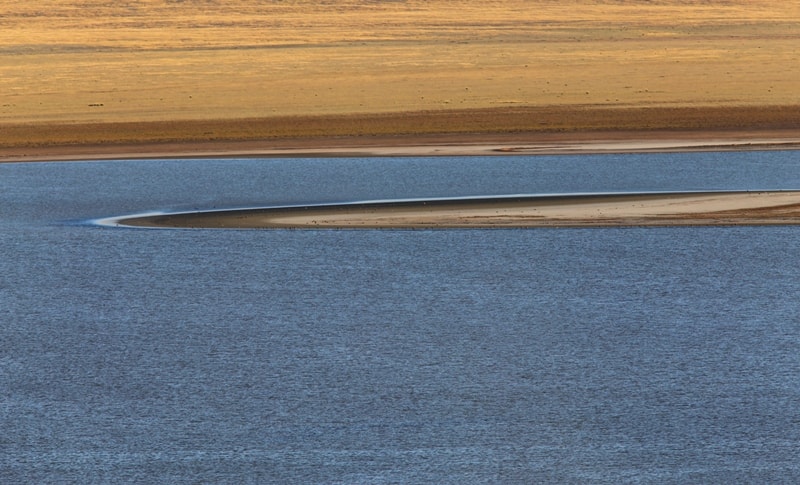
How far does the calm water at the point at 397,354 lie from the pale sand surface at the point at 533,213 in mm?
692

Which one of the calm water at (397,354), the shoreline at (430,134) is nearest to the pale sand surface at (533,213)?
the calm water at (397,354)

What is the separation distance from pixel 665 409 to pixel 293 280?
19.4 ft

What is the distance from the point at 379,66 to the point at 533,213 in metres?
34.3

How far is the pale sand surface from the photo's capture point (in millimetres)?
18609

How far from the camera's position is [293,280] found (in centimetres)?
1496

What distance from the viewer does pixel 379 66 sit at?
52969 mm

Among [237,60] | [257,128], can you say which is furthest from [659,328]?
[237,60]

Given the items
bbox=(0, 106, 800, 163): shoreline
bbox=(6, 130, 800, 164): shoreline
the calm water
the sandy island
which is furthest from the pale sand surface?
bbox=(0, 106, 800, 163): shoreline

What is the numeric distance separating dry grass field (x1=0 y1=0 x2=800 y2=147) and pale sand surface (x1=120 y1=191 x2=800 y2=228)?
1242 centimetres

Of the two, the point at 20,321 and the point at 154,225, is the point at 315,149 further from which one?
the point at 20,321

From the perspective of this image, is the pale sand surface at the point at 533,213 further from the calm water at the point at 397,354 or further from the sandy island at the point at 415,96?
A: the calm water at the point at 397,354

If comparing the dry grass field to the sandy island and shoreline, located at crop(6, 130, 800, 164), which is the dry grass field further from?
shoreline, located at crop(6, 130, 800, 164)

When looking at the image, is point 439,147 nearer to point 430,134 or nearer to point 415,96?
point 430,134

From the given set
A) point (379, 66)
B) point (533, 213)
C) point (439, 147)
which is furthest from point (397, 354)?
point (379, 66)
